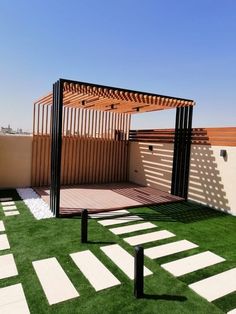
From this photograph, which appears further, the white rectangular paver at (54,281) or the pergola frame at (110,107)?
the pergola frame at (110,107)

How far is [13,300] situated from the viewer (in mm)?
3188

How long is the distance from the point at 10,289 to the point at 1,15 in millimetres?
8548

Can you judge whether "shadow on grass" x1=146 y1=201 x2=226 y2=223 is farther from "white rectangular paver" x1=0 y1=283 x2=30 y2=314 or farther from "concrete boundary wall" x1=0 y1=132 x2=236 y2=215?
"white rectangular paver" x1=0 y1=283 x2=30 y2=314

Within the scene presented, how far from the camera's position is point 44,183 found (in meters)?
10.5


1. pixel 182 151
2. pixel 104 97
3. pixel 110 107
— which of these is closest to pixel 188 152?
pixel 182 151

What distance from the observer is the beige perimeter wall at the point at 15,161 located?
386 inches

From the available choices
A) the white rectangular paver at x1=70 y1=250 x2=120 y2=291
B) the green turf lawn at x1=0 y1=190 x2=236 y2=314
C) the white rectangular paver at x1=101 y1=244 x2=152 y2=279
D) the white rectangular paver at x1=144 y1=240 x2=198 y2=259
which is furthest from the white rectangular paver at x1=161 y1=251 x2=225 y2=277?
the white rectangular paver at x1=70 y1=250 x2=120 y2=291

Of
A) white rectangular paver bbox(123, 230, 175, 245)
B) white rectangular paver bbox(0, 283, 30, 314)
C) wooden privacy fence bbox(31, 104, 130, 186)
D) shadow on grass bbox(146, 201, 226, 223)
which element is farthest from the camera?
wooden privacy fence bbox(31, 104, 130, 186)

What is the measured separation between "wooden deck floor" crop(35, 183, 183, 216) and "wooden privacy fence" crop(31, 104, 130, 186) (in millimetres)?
820

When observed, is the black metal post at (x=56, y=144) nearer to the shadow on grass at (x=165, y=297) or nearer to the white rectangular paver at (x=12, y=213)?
the white rectangular paver at (x=12, y=213)

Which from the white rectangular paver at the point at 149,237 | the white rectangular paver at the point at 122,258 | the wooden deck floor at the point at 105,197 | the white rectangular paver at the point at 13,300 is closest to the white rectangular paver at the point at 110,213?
the wooden deck floor at the point at 105,197

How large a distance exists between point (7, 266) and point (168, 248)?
2881 millimetres

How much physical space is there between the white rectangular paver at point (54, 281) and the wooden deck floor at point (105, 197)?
2.63 metres

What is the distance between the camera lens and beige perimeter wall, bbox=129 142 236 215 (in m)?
7.44
